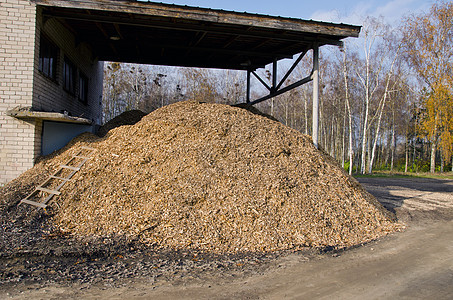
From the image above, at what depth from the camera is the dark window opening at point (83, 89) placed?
12.7 metres

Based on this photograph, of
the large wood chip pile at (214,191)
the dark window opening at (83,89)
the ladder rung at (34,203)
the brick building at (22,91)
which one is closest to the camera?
the large wood chip pile at (214,191)

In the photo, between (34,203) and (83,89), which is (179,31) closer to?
(83,89)

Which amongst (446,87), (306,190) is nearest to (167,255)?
(306,190)

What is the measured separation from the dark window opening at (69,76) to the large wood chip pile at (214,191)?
3.07 meters

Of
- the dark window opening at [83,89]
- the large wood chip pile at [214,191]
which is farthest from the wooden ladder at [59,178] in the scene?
the dark window opening at [83,89]

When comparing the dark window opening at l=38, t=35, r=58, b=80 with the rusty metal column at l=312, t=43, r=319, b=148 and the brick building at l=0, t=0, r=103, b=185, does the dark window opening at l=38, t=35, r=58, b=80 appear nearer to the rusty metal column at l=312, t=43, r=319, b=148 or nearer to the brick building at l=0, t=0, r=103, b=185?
the brick building at l=0, t=0, r=103, b=185

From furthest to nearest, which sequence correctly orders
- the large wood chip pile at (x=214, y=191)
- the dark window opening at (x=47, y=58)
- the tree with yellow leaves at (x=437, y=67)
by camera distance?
the tree with yellow leaves at (x=437, y=67)
the dark window opening at (x=47, y=58)
the large wood chip pile at (x=214, y=191)

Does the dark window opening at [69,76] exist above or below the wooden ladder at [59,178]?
above

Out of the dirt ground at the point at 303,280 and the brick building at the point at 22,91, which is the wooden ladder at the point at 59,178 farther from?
the dirt ground at the point at 303,280

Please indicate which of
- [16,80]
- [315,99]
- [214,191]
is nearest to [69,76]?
[16,80]

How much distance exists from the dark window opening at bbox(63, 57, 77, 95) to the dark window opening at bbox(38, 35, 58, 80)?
83cm

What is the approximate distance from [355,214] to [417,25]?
2552cm

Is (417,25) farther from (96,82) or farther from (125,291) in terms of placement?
(125,291)

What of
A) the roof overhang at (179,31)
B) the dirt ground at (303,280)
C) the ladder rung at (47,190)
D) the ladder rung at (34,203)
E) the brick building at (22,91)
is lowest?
the dirt ground at (303,280)
